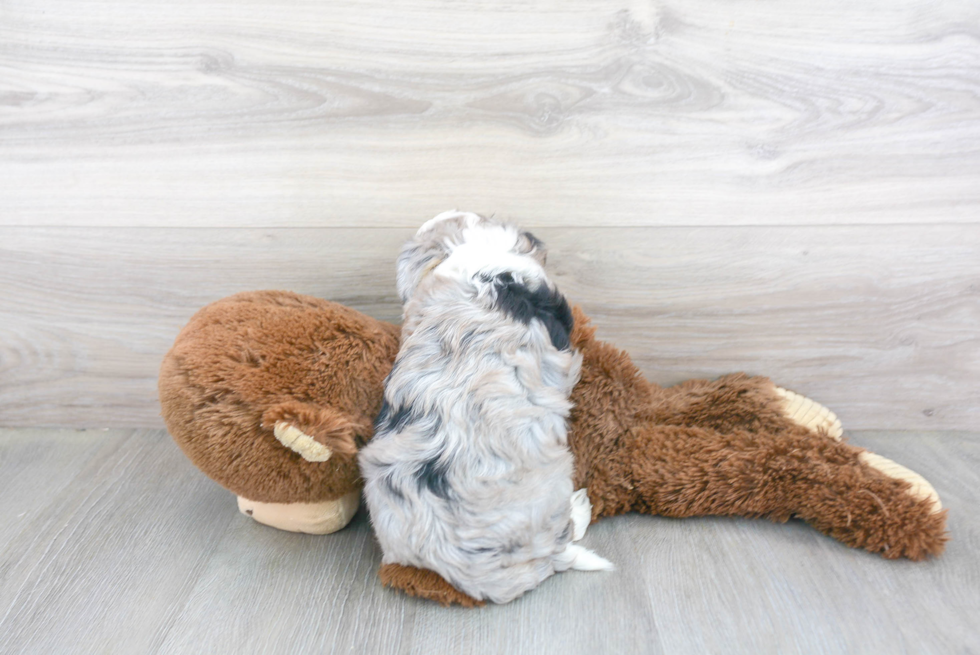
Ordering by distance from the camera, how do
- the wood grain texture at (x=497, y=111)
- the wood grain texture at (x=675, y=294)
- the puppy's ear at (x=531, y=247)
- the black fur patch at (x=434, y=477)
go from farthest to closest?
the wood grain texture at (x=675, y=294) → the wood grain texture at (x=497, y=111) → the puppy's ear at (x=531, y=247) → the black fur patch at (x=434, y=477)

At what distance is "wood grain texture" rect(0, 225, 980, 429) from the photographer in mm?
1185

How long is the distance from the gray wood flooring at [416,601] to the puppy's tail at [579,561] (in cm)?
1

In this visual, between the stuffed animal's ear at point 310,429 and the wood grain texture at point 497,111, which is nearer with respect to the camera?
the stuffed animal's ear at point 310,429

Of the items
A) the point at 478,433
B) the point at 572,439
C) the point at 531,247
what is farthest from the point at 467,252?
the point at 572,439

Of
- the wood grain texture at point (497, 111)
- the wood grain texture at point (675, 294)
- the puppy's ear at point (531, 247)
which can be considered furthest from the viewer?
the wood grain texture at point (675, 294)

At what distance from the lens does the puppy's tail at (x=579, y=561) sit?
3.12 ft

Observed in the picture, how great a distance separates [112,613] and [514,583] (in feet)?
1.84

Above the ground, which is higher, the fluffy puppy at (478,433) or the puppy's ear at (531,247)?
the puppy's ear at (531,247)

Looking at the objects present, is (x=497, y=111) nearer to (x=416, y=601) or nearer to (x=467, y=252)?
(x=467, y=252)

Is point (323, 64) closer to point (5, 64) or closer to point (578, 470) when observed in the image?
point (5, 64)

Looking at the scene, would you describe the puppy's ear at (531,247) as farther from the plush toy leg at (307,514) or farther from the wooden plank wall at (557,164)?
the plush toy leg at (307,514)

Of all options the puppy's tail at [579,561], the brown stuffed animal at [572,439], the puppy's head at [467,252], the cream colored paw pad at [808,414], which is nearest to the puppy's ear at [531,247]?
the puppy's head at [467,252]

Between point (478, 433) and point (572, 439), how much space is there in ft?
0.93

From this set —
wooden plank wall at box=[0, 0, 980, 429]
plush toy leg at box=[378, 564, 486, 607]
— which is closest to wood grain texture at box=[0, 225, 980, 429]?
wooden plank wall at box=[0, 0, 980, 429]
